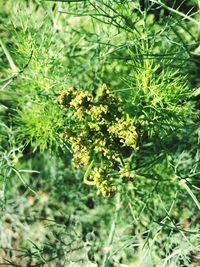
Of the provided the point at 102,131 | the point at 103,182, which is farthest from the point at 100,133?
the point at 103,182

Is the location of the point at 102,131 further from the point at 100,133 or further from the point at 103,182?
the point at 103,182

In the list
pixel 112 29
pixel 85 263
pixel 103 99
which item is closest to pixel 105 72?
pixel 112 29

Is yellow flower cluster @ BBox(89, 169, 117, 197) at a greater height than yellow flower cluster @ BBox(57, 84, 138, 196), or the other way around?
yellow flower cluster @ BBox(57, 84, 138, 196)

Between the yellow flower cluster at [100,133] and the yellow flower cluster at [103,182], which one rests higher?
the yellow flower cluster at [100,133]

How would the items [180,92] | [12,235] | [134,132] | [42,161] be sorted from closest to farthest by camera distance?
[134,132] → [180,92] → [42,161] → [12,235]

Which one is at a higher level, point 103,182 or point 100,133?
point 100,133

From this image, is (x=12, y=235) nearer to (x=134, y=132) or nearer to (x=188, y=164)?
(x=188, y=164)
